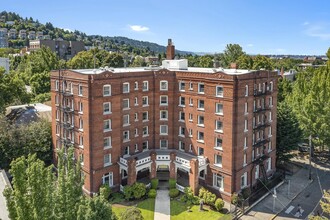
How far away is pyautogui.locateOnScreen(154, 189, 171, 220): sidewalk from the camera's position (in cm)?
3513

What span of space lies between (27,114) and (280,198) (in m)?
43.0

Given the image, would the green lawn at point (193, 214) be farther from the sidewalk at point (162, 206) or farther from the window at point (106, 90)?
the window at point (106, 90)

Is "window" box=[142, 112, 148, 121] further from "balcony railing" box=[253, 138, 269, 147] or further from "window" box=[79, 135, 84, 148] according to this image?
"balcony railing" box=[253, 138, 269, 147]

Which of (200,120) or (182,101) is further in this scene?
(182,101)

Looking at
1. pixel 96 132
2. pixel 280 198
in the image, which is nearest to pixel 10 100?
pixel 96 132

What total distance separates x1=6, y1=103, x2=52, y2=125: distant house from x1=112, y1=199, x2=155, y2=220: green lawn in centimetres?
2186

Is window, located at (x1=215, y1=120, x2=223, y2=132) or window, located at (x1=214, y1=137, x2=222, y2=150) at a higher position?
window, located at (x1=215, y1=120, x2=223, y2=132)

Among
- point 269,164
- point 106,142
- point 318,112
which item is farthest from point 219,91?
point 318,112

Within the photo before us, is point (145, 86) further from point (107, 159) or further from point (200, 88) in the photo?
point (107, 159)

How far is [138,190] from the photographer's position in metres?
38.8

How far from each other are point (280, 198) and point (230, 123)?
13.0 metres

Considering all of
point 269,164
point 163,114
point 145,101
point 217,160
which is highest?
point 145,101

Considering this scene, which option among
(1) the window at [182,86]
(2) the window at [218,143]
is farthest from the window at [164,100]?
(2) the window at [218,143]

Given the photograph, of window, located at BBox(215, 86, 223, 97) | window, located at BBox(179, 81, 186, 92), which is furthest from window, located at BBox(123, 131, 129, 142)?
window, located at BBox(215, 86, 223, 97)
